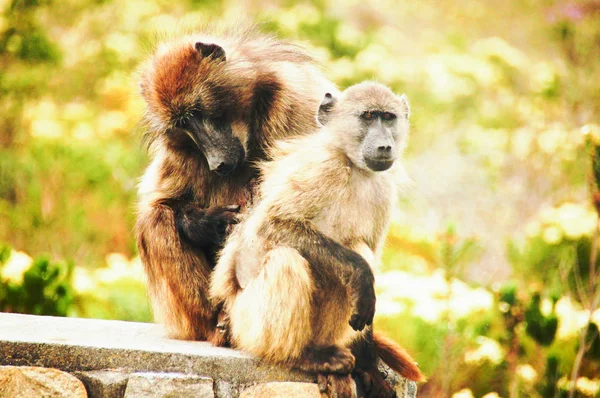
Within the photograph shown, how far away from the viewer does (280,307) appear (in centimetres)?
283

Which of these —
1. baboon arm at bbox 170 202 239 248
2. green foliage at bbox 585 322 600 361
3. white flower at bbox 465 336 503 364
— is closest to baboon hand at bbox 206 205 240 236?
baboon arm at bbox 170 202 239 248

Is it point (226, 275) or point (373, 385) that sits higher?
point (226, 275)

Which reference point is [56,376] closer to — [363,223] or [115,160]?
[363,223]

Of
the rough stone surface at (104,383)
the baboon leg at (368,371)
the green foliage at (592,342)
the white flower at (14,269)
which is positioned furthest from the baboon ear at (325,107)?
the white flower at (14,269)

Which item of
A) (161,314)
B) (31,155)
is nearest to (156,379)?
(161,314)

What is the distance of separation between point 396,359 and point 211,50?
1.68 metres

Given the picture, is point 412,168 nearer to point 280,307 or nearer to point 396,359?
point 396,359

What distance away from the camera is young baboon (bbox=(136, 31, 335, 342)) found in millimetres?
3383

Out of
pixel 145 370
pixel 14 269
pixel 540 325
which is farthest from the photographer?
pixel 14 269

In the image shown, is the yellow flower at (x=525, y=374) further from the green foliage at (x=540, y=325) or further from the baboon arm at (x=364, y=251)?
the baboon arm at (x=364, y=251)

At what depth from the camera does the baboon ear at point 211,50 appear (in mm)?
3504

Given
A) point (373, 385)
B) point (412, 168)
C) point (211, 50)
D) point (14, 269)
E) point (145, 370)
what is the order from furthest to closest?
point (412, 168), point (14, 269), point (211, 50), point (373, 385), point (145, 370)

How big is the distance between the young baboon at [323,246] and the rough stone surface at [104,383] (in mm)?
506

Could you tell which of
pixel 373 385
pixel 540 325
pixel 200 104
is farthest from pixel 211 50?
pixel 540 325
